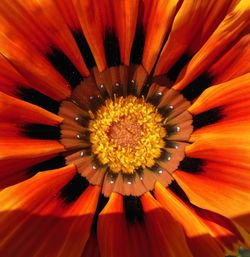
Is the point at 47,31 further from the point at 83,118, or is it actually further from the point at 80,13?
the point at 83,118

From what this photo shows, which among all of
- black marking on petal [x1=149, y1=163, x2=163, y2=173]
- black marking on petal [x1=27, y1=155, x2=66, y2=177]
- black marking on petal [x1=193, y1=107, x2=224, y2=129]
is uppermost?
black marking on petal [x1=27, y1=155, x2=66, y2=177]

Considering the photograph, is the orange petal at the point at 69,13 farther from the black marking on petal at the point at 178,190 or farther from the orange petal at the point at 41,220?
the black marking on petal at the point at 178,190

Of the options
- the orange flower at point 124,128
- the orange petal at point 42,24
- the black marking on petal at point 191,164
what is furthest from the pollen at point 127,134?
the orange petal at point 42,24

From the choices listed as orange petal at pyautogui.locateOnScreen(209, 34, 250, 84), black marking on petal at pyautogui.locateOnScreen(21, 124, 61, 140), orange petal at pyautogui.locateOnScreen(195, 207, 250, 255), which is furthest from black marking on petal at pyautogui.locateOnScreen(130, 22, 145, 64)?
orange petal at pyautogui.locateOnScreen(195, 207, 250, 255)

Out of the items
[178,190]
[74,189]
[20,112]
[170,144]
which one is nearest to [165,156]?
[170,144]

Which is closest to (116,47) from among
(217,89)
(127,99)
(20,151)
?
(127,99)

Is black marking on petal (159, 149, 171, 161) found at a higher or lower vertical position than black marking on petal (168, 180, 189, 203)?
higher

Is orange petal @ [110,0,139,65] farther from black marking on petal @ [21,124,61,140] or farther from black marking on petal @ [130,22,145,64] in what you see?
black marking on petal @ [21,124,61,140]
